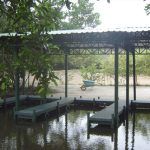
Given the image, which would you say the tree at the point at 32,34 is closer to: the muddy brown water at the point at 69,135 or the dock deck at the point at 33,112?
the muddy brown water at the point at 69,135

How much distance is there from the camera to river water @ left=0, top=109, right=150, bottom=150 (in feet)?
44.1

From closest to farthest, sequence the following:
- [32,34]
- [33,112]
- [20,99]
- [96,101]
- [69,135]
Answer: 1. [32,34]
2. [69,135]
3. [33,112]
4. [96,101]
5. [20,99]

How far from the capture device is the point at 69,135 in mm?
15289

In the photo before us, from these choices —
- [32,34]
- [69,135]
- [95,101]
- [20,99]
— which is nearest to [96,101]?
[95,101]

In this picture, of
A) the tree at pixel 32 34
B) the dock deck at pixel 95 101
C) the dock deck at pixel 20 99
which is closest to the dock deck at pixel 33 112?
the dock deck at pixel 20 99

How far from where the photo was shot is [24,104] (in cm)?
Result: 2636

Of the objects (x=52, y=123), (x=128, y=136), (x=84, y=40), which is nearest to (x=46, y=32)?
(x=128, y=136)

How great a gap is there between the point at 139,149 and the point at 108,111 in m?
6.05

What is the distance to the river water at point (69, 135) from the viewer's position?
1345 cm

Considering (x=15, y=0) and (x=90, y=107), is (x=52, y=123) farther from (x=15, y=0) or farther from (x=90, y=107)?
(x=15, y=0)

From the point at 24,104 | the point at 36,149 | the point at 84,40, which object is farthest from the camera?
the point at 24,104

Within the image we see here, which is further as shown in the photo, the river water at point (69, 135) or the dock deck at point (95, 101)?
the dock deck at point (95, 101)

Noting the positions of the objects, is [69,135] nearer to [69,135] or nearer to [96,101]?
[69,135]

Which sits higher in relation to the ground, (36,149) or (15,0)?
(15,0)
